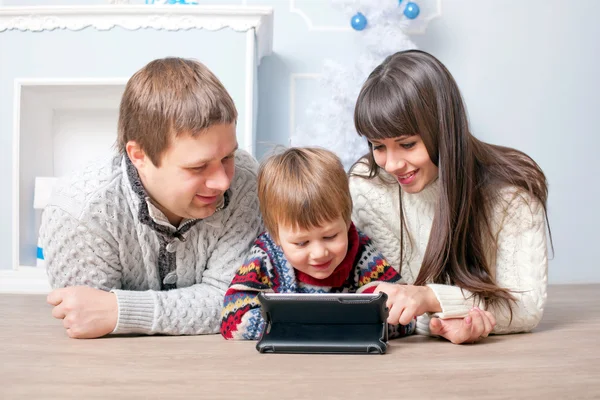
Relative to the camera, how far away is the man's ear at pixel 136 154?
1620mm

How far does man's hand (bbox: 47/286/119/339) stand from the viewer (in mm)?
1573

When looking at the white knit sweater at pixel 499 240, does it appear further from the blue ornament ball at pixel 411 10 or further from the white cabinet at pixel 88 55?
the blue ornament ball at pixel 411 10

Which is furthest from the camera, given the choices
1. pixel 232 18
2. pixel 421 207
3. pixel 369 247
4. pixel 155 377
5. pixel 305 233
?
pixel 232 18

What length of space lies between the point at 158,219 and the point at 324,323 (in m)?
A: 0.47

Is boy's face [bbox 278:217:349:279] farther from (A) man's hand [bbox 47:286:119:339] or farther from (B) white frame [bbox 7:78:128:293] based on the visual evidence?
(B) white frame [bbox 7:78:128:293]

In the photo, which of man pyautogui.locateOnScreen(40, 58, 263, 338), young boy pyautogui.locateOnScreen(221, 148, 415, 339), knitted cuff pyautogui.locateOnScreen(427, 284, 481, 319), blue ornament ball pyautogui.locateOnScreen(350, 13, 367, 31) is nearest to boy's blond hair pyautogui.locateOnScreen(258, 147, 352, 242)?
young boy pyautogui.locateOnScreen(221, 148, 415, 339)

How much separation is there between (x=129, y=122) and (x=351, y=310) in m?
0.66

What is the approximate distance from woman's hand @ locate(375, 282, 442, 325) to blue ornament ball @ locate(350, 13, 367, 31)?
1.93 metres

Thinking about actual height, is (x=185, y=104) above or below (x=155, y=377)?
above

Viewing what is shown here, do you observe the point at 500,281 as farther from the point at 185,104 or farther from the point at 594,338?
the point at 185,104

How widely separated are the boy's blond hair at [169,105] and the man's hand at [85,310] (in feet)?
1.07

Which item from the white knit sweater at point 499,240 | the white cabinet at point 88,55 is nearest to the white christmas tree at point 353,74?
the white cabinet at point 88,55

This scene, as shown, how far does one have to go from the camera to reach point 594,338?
1607mm

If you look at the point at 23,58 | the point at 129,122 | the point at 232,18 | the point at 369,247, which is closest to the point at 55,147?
the point at 23,58
